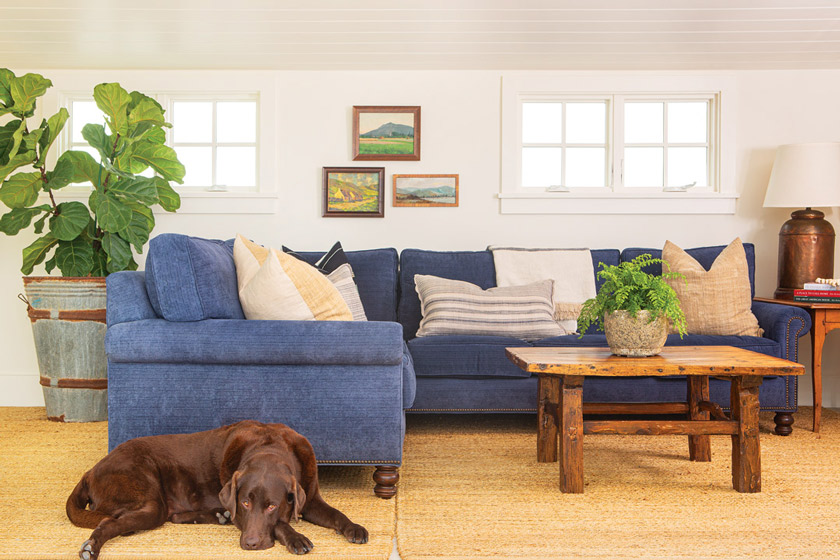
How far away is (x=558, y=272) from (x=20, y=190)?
292 centimetres

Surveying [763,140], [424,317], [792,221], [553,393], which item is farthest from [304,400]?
[763,140]

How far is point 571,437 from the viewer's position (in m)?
2.38

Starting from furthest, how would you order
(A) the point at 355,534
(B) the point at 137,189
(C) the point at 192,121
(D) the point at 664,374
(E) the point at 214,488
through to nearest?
(C) the point at 192,121 → (B) the point at 137,189 → (D) the point at 664,374 → (E) the point at 214,488 → (A) the point at 355,534

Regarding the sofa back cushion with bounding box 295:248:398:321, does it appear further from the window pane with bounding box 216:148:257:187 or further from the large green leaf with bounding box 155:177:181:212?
the window pane with bounding box 216:148:257:187

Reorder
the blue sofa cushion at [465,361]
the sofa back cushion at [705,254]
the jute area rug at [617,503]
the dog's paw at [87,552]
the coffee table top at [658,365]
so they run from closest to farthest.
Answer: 1. the dog's paw at [87,552]
2. the jute area rug at [617,503]
3. the coffee table top at [658,365]
4. the blue sofa cushion at [465,361]
5. the sofa back cushion at [705,254]

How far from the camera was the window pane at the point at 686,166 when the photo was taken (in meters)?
4.39

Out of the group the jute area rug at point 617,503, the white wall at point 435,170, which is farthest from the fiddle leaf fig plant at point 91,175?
the jute area rug at point 617,503

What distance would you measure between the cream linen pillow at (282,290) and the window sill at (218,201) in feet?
5.05

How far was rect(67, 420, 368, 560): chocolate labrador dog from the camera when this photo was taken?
1811 millimetres

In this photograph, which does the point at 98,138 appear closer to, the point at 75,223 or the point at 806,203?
the point at 75,223

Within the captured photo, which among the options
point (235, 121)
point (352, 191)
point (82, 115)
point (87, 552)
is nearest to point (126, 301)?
point (87, 552)

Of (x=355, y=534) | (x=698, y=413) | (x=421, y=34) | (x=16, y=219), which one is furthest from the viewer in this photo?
(x=421, y=34)

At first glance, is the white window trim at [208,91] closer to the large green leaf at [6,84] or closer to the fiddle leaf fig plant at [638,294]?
the large green leaf at [6,84]

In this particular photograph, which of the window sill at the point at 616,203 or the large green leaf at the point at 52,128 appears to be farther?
the window sill at the point at 616,203
